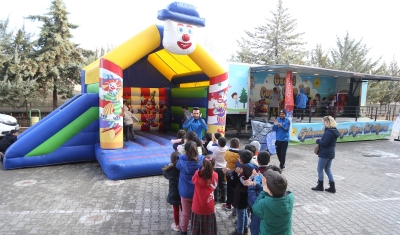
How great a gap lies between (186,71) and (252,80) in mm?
3496

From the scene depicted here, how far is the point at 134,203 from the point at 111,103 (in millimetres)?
2667

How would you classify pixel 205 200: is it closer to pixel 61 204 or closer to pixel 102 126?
pixel 61 204

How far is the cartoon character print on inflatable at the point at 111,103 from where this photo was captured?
6180 mm

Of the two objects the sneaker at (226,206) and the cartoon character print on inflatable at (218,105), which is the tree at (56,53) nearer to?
the cartoon character print on inflatable at (218,105)

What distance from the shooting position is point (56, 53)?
1405cm

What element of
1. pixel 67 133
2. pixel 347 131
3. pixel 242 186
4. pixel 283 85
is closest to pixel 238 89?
pixel 283 85

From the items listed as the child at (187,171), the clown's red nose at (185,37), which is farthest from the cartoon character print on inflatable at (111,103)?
the child at (187,171)

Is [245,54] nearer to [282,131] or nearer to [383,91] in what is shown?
[383,91]

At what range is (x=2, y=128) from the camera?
985 cm

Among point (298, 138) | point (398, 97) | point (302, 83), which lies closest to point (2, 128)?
point (298, 138)

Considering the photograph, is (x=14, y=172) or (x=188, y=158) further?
(x=14, y=172)

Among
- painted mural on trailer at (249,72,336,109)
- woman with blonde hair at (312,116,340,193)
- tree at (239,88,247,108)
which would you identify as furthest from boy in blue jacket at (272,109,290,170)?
painted mural on trailer at (249,72,336,109)

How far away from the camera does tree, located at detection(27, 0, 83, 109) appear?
13.8 meters

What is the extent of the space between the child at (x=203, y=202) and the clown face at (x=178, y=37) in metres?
4.20
